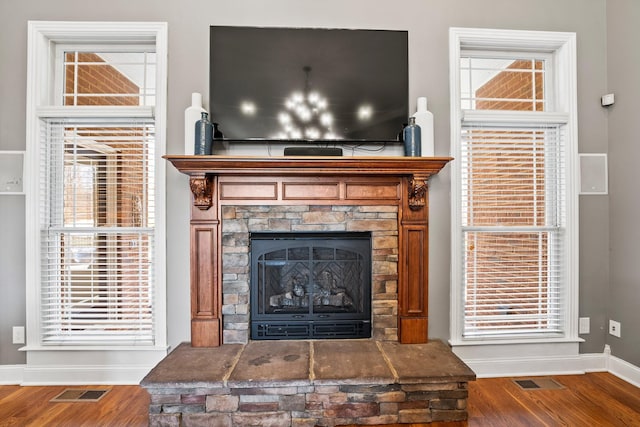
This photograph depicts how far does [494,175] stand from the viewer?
244 cm

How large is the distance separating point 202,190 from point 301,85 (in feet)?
3.32

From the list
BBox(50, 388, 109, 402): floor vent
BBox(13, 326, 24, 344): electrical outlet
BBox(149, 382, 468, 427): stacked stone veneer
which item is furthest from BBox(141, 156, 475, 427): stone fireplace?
BBox(13, 326, 24, 344): electrical outlet

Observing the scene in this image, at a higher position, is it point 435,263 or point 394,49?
point 394,49

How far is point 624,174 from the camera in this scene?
2344 millimetres

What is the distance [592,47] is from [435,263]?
2.08m

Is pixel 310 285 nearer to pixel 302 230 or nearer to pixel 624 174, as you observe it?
pixel 302 230

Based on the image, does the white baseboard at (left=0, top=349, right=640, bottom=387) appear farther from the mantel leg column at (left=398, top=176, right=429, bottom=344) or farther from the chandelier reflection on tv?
the chandelier reflection on tv

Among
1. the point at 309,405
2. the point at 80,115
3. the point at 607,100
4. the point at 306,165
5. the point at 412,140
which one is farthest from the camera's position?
the point at 607,100

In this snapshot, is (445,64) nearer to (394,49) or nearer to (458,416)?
(394,49)

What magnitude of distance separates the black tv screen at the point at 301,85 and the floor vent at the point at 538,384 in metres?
1.97

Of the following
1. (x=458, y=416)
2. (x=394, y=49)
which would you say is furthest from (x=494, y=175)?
(x=458, y=416)

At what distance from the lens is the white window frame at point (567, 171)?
7.72 ft

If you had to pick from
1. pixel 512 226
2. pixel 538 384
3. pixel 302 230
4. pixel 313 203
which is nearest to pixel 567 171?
pixel 512 226

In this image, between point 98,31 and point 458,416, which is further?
point 98,31
